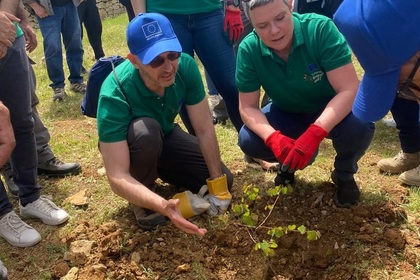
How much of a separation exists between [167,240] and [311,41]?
4.43ft

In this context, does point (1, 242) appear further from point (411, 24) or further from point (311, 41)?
point (411, 24)

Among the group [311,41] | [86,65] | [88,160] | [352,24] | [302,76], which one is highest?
[352,24]

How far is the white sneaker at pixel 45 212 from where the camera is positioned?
9.84ft

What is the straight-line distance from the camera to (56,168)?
358 cm

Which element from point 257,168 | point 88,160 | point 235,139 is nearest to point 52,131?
point 88,160

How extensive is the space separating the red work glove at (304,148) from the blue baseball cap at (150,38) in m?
0.79

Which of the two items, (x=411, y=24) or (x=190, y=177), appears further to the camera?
(x=190, y=177)

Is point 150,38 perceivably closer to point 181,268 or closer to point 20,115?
point 20,115

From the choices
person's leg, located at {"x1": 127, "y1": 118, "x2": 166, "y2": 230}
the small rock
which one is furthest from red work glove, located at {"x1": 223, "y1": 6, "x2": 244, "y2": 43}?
the small rock

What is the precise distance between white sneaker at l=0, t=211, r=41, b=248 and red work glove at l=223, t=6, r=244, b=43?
5.82 feet

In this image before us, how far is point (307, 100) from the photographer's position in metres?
2.79

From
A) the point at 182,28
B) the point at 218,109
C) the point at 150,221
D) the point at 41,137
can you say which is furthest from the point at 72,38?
the point at 150,221

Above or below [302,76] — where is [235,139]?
below

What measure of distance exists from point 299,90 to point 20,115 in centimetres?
160
